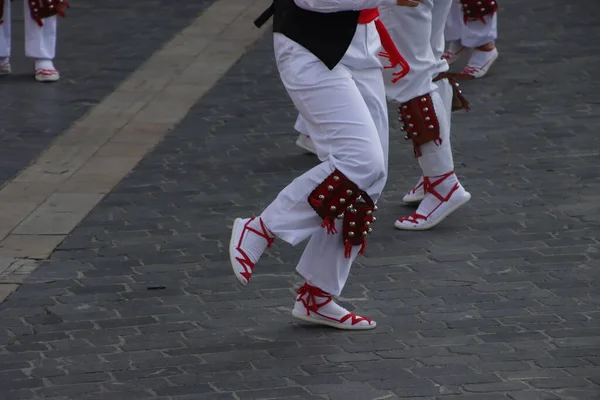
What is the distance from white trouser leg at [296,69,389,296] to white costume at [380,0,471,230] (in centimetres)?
122

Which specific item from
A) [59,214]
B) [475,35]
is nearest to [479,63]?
[475,35]

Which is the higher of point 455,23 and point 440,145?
point 440,145

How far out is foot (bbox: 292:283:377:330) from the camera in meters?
5.36

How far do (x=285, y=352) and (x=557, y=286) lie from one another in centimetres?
131

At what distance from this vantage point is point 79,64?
415 inches

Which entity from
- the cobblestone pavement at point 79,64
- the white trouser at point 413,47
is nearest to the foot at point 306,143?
the white trouser at point 413,47

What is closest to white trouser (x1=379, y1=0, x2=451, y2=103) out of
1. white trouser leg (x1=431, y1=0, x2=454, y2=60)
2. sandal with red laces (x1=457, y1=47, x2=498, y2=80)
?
white trouser leg (x1=431, y1=0, x2=454, y2=60)

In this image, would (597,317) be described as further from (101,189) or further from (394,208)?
(101,189)

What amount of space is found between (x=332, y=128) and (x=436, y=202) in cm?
179

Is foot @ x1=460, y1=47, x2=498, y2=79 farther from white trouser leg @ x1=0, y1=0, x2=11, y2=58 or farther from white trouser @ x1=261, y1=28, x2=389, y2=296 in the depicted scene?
white trouser @ x1=261, y1=28, x2=389, y2=296

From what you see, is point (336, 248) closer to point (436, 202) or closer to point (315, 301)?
point (315, 301)

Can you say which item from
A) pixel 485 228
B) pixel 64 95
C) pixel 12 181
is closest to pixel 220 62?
pixel 64 95

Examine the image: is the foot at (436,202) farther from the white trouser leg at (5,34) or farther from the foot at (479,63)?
the white trouser leg at (5,34)

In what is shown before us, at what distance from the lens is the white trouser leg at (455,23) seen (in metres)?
9.98
